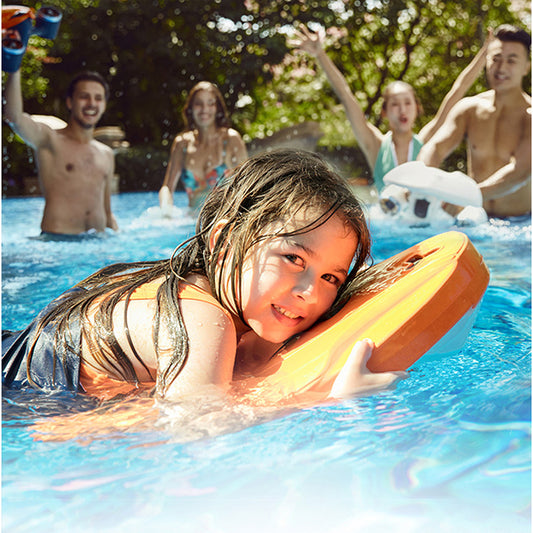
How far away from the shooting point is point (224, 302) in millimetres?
1755

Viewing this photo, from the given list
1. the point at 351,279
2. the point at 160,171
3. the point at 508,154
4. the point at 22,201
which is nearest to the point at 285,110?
the point at 160,171

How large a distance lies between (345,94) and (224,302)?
5522mm

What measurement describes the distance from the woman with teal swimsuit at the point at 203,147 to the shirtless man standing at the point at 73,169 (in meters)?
1.07

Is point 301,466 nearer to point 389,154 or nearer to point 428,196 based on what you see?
point 428,196

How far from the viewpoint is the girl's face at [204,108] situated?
21.5 feet

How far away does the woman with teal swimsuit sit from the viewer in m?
6.59

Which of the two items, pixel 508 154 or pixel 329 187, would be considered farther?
pixel 508 154

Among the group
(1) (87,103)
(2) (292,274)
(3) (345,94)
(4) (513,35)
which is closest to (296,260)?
(2) (292,274)

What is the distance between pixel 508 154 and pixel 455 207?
88 centimetres

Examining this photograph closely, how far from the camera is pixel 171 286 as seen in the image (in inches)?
67.8

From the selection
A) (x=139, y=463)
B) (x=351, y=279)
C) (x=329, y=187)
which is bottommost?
(x=139, y=463)

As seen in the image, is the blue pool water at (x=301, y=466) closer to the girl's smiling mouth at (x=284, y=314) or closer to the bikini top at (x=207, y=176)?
the girl's smiling mouth at (x=284, y=314)

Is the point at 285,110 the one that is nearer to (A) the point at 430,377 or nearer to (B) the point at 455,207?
(B) the point at 455,207

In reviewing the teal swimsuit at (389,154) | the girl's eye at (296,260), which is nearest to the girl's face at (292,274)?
the girl's eye at (296,260)
